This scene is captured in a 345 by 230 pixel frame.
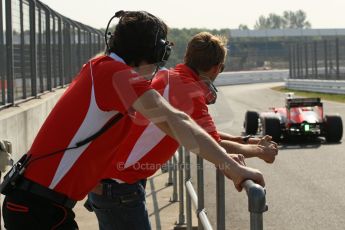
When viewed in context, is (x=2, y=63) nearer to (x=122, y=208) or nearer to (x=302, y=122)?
(x=122, y=208)

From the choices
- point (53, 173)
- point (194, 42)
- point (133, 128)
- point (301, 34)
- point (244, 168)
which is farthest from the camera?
point (301, 34)

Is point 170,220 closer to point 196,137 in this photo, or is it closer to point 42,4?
point 196,137

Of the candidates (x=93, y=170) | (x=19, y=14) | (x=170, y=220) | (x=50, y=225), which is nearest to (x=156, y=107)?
(x=93, y=170)

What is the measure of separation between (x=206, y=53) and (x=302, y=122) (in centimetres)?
957

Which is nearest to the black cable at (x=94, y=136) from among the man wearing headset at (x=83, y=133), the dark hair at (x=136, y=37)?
the man wearing headset at (x=83, y=133)

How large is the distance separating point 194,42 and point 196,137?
1190 mm

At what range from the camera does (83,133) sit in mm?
2721

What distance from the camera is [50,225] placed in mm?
2754

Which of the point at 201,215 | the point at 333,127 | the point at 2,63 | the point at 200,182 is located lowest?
the point at 333,127

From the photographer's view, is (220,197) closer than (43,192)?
No

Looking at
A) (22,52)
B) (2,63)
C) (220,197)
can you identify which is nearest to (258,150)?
(220,197)

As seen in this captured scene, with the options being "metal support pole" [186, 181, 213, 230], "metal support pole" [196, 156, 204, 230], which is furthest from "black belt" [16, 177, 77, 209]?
"metal support pole" [196, 156, 204, 230]

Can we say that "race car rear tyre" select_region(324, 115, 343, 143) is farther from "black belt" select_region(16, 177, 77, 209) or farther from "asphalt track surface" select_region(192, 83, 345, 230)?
"black belt" select_region(16, 177, 77, 209)

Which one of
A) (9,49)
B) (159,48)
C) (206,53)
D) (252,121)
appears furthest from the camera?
(252,121)
